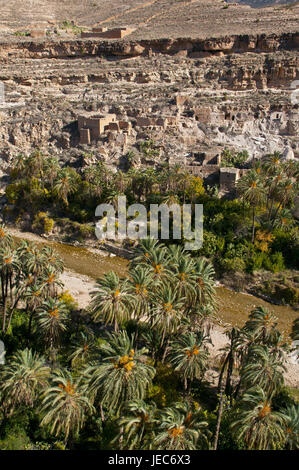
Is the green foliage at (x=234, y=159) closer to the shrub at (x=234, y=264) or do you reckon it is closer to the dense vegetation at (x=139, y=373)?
the shrub at (x=234, y=264)

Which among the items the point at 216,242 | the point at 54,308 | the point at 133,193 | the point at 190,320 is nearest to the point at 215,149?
the point at 133,193

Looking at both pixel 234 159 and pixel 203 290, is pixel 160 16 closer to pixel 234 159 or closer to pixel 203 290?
pixel 234 159

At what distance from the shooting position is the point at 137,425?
16953mm

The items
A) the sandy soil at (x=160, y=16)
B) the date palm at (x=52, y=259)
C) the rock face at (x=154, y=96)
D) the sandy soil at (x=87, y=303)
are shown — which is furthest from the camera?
the sandy soil at (x=160, y=16)

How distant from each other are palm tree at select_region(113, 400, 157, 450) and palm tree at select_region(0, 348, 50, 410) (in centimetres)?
421

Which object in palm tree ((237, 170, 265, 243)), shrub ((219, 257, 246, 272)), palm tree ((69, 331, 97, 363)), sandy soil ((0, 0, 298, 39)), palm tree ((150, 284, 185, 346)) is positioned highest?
sandy soil ((0, 0, 298, 39))

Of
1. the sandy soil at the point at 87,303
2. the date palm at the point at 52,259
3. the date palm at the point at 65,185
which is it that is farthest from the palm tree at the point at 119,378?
the date palm at the point at 65,185

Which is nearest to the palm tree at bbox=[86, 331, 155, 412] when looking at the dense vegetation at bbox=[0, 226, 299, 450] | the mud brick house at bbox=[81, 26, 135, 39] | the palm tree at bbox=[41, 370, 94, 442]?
the dense vegetation at bbox=[0, 226, 299, 450]

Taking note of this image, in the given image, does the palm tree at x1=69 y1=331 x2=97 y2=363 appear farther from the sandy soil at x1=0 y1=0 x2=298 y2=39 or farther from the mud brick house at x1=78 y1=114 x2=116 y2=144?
the sandy soil at x1=0 y1=0 x2=298 y2=39

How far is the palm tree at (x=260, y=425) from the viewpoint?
1598 cm

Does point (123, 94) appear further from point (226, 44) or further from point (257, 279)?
point (257, 279)

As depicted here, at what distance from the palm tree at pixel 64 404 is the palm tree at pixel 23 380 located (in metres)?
1.10

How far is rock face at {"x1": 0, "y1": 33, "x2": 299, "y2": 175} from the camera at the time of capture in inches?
1901

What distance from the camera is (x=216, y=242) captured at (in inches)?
1423
